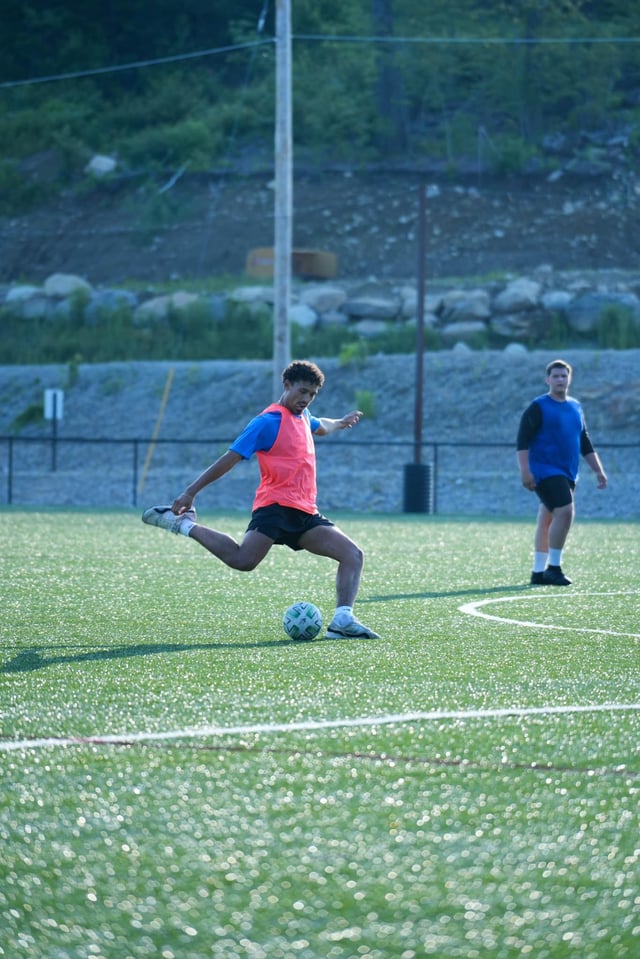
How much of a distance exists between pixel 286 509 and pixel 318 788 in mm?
4438

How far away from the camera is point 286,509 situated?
29.3 ft

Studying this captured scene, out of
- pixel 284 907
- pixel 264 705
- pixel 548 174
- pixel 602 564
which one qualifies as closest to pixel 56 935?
pixel 284 907

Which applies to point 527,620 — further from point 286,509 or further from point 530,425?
point 530,425

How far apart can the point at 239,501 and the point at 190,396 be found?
356 inches

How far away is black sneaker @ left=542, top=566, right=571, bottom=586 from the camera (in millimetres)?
12575

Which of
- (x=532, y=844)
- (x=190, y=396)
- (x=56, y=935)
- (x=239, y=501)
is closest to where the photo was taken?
(x=56, y=935)

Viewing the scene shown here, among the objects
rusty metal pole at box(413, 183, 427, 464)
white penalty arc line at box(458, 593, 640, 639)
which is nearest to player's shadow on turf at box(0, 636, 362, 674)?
white penalty arc line at box(458, 593, 640, 639)

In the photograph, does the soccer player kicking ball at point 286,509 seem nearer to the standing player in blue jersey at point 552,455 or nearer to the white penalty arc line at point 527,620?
the white penalty arc line at point 527,620

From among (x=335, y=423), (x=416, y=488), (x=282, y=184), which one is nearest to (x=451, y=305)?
(x=416, y=488)

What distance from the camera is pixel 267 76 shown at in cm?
6525

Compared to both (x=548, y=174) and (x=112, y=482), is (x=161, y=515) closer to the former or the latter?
(x=112, y=482)

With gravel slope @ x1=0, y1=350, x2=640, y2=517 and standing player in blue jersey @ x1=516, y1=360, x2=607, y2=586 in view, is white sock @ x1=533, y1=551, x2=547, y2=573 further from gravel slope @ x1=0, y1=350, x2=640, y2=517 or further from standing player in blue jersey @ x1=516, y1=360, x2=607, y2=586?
gravel slope @ x1=0, y1=350, x2=640, y2=517

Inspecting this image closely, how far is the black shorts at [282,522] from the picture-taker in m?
8.89

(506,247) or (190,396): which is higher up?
(506,247)
